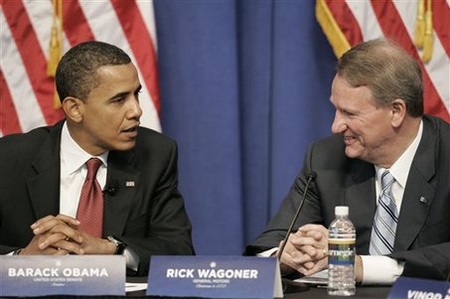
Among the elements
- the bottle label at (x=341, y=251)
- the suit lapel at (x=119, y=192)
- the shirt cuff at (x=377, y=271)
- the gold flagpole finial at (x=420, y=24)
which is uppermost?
the gold flagpole finial at (x=420, y=24)

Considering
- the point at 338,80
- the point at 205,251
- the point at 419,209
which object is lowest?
the point at 205,251

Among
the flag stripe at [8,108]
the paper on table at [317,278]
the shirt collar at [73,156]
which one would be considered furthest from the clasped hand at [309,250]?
the flag stripe at [8,108]

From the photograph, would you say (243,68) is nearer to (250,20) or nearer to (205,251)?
(250,20)

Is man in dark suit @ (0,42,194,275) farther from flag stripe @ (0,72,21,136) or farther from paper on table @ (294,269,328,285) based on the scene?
flag stripe @ (0,72,21,136)

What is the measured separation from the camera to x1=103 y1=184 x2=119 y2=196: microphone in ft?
13.8

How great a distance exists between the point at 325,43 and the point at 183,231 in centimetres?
146

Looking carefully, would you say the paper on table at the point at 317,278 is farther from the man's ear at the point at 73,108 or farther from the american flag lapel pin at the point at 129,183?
the man's ear at the point at 73,108

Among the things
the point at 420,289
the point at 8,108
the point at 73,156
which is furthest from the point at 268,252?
the point at 8,108

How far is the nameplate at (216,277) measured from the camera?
295 centimetres

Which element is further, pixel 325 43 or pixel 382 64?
pixel 325 43

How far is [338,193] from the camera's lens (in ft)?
13.3

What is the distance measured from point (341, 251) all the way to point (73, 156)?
141 centimetres

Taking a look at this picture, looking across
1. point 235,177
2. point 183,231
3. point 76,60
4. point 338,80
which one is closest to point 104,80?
point 76,60

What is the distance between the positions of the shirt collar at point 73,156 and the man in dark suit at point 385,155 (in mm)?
768
